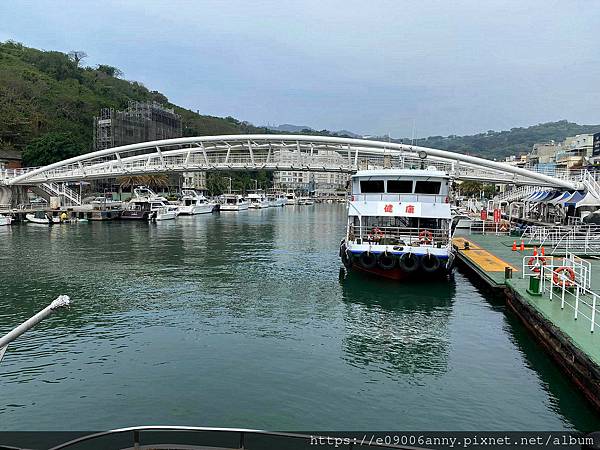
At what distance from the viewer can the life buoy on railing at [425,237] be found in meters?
25.1

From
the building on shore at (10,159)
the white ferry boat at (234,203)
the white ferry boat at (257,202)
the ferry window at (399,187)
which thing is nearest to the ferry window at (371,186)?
the ferry window at (399,187)

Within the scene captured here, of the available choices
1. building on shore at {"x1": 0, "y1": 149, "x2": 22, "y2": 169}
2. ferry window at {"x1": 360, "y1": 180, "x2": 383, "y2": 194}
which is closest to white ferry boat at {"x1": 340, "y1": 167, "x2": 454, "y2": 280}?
ferry window at {"x1": 360, "y1": 180, "x2": 383, "y2": 194}

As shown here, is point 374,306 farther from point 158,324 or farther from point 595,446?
point 595,446

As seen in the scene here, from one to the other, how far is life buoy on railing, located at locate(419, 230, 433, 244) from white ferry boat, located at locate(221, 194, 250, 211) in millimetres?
77705

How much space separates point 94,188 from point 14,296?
79.4 meters

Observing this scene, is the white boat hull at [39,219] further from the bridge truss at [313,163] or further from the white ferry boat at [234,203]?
the white ferry boat at [234,203]

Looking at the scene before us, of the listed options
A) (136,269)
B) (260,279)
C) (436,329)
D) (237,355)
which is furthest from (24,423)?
(136,269)

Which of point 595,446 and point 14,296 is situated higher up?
point 595,446

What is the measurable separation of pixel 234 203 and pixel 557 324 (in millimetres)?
95762

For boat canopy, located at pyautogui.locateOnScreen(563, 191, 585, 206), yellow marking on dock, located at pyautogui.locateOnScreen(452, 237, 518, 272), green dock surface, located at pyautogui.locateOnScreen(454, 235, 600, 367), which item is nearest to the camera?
green dock surface, located at pyautogui.locateOnScreen(454, 235, 600, 367)

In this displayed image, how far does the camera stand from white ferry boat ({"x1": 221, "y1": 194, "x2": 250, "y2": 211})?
101688 millimetres

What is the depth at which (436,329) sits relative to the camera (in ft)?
59.1

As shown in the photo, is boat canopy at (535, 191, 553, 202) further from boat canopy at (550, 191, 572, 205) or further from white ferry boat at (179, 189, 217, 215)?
white ferry boat at (179, 189, 217, 215)

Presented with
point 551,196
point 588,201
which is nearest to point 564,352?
point 588,201
